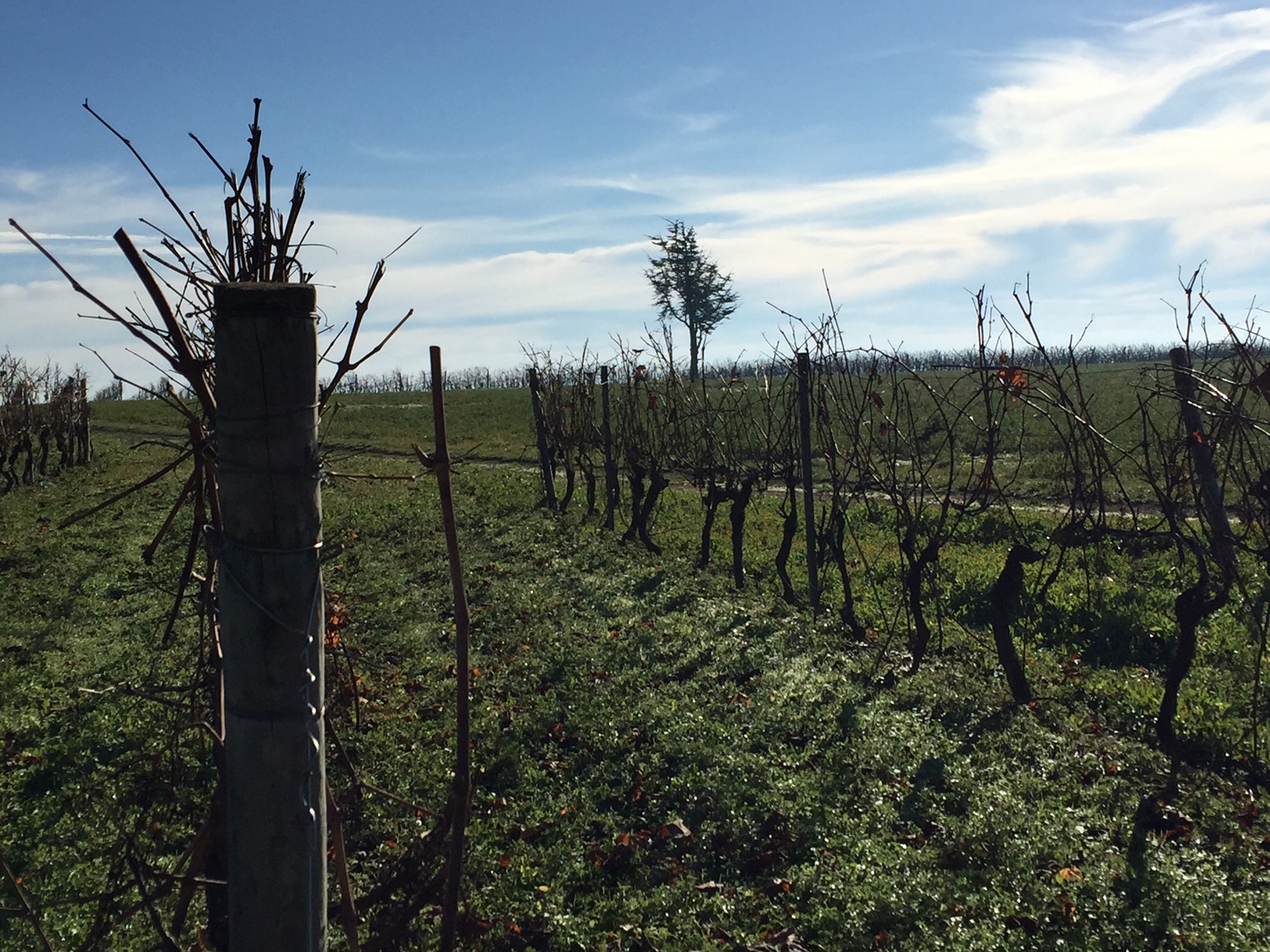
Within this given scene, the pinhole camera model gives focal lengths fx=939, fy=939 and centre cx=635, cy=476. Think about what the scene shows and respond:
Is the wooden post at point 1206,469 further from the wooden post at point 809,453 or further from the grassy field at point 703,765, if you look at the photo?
the wooden post at point 809,453

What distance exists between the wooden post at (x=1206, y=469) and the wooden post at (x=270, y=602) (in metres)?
5.06

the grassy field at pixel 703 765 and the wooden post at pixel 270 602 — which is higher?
the wooden post at pixel 270 602

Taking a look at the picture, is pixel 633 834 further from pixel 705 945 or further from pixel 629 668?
pixel 629 668

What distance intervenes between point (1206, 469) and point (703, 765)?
341 centimetres

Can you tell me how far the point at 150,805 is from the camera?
509 centimetres

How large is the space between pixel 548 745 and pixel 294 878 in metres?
4.15

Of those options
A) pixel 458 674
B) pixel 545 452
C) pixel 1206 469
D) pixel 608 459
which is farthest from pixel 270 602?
pixel 545 452

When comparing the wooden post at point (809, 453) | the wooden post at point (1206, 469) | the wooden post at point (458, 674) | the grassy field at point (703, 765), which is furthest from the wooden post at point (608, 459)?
the wooden post at point (458, 674)

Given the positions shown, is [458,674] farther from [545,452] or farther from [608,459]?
[545,452]

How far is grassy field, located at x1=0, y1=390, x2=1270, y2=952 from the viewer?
13.4ft

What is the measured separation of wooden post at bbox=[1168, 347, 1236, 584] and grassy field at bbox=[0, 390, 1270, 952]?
1.16 meters

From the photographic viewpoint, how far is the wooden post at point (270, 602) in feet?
5.64

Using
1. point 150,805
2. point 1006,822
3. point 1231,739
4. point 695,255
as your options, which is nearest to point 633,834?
point 1006,822

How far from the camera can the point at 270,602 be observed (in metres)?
1.74
